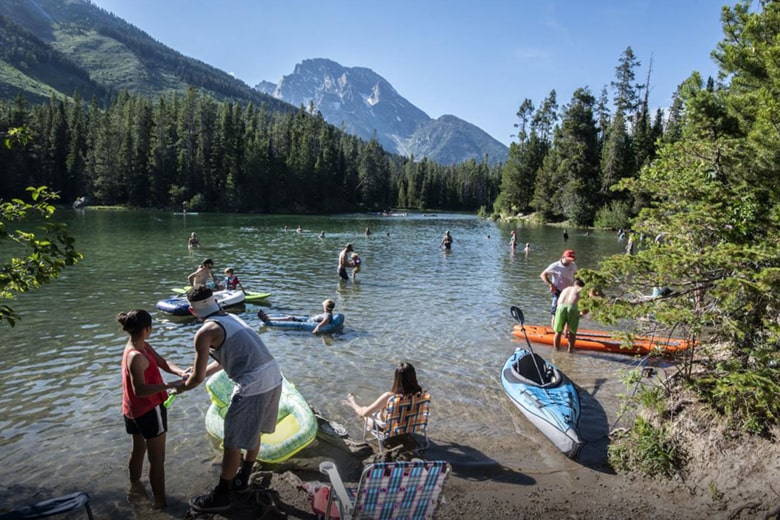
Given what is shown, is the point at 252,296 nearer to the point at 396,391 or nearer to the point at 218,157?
the point at 396,391

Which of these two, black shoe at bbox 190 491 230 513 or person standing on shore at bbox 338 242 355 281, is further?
person standing on shore at bbox 338 242 355 281

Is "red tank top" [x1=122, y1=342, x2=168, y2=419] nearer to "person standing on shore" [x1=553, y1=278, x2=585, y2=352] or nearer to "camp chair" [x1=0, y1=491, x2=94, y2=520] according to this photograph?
"camp chair" [x1=0, y1=491, x2=94, y2=520]

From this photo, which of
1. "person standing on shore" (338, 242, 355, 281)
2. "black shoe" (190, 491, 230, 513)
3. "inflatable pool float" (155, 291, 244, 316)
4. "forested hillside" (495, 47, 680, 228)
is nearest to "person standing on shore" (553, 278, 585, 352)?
"black shoe" (190, 491, 230, 513)

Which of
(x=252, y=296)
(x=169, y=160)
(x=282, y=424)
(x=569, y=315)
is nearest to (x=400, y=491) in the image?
(x=282, y=424)

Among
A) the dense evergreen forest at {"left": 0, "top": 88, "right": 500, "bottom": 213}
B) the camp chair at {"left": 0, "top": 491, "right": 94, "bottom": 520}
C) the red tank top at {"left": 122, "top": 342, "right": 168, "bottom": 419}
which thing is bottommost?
the camp chair at {"left": 0, "top": 491, "right": 94, "bottom": 520}

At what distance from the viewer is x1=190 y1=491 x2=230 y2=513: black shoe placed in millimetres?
4926

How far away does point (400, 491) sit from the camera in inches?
157

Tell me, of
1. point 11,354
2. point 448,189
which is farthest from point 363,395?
point 448,189

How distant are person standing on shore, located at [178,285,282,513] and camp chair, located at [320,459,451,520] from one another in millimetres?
1452

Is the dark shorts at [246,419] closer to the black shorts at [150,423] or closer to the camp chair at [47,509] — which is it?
the black shorts at [150,423]

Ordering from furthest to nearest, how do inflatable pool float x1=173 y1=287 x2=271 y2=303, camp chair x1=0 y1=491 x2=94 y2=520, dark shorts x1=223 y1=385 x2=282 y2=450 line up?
inflatable pool float x1=173 y1=287 x2=271 y2=303 → dark shorts x1=223 y1=385 x2=282 y2=450 → camp chair x1=0 y1=491 x2=94 y2=520

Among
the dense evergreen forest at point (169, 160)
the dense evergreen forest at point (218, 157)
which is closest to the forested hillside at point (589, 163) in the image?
the dense evergreen forest at point (218, 157)

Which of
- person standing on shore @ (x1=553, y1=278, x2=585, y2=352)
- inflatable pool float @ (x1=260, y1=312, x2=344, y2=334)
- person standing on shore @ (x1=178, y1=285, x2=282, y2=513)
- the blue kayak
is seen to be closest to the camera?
person standing on shore @ (x1=178, y1=285, x2=282, y2=513)

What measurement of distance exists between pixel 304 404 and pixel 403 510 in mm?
3147
